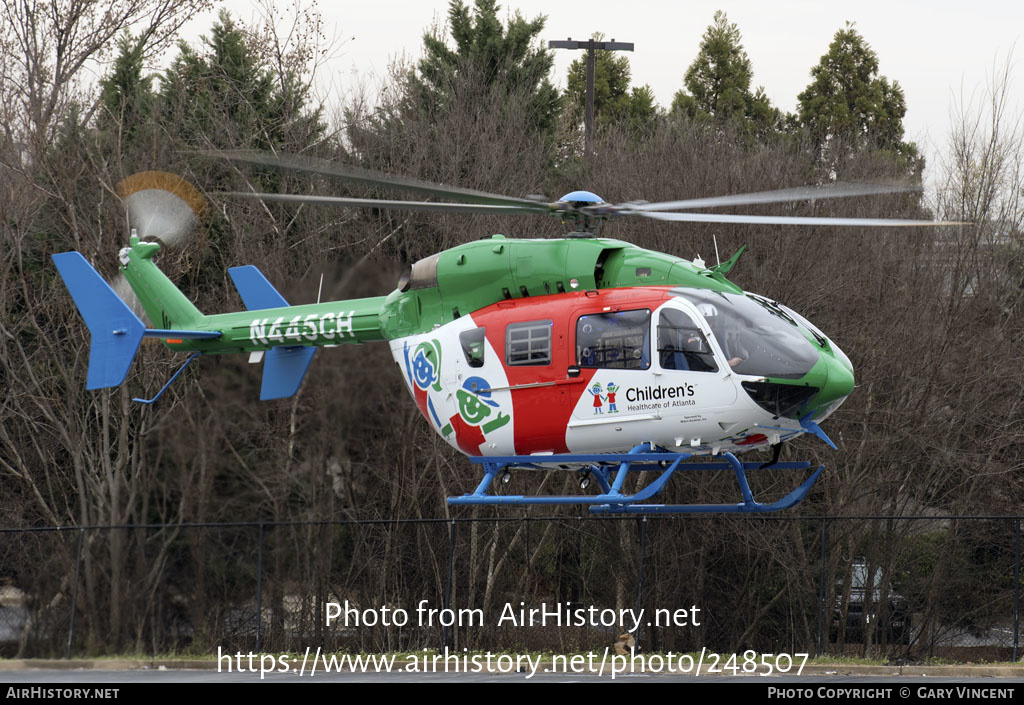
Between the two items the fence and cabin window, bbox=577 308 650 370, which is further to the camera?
the fence

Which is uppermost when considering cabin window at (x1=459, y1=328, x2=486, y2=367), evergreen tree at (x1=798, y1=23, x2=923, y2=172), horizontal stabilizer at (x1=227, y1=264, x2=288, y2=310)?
evergreen tree at (x1=798, y1=23, x2=923, y2=172)

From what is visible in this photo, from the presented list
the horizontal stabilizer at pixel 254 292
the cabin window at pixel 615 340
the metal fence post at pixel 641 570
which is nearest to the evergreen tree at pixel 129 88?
the horizontal stabilizer at pixel 254 292

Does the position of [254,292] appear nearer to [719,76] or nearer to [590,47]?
[590,47]

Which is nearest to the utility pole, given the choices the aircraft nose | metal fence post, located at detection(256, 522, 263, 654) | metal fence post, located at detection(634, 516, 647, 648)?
metal fence post, located at detection(634, 516, 647, 648)

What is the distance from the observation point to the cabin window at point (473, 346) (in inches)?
563

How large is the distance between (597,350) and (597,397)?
0.48 metres

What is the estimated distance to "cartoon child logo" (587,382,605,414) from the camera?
537 inches

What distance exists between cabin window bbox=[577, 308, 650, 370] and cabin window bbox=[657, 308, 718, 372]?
0.16m

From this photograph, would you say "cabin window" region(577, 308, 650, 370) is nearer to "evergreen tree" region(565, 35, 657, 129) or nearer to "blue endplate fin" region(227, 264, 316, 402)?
"blue endplate fin" region(227, 264, 316, 402)

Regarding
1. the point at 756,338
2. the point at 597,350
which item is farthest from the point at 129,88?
the point at 756,338

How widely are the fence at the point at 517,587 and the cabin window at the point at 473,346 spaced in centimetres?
759

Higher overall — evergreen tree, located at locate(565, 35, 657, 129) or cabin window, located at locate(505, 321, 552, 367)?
evergreen tree, located at locate(565, 35, 657, 129)

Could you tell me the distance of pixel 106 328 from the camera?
17234mm

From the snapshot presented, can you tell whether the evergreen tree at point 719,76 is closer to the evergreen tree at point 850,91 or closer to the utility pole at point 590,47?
the evergreen tree at point 850,91
